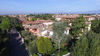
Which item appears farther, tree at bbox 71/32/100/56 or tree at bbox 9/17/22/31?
tree at bbox 9/17/22/31

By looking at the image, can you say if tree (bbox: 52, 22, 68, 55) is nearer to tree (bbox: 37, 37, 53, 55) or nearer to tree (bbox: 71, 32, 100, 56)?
tree (bbox: 37, 37, 53, 55)

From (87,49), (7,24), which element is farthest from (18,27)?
(87,49)

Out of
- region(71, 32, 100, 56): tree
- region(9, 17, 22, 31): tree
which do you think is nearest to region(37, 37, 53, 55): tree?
region(71, 32, 100, 56): tree

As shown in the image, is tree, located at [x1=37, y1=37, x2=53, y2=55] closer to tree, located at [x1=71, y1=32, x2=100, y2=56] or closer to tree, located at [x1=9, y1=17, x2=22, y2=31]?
tree, located at [x1=71, y1=32, x2=100, y2=56]

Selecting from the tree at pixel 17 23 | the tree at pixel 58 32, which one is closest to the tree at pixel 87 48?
the tree at pixel 58 32

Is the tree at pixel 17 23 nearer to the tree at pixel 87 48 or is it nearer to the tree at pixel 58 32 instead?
the tree at pixel 58 32

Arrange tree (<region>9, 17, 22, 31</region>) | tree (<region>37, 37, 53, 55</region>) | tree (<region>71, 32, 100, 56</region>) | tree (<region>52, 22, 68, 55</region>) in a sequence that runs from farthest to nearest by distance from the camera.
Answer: tree (<region>9, 17, 22, 31</region>) → tree (<region>52, 22, 68, 55</region>) → tree (<region>37, 37, 53, 55</region>) → tree (<region>71, 32, 100, 56</region>)

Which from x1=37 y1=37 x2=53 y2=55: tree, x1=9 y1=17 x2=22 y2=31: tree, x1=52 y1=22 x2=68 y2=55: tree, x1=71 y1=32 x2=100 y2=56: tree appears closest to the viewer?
x1=71 y1=32 x2=100 y2=56: tree

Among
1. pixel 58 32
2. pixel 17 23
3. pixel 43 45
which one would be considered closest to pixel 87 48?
pixel 58 32

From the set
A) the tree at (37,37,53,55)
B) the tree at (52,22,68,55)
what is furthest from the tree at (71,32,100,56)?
the tree at (52,22,68,55)

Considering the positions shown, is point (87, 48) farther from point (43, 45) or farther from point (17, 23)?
point (17, 23)

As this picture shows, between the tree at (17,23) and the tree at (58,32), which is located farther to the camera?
the tree at (17,23)
